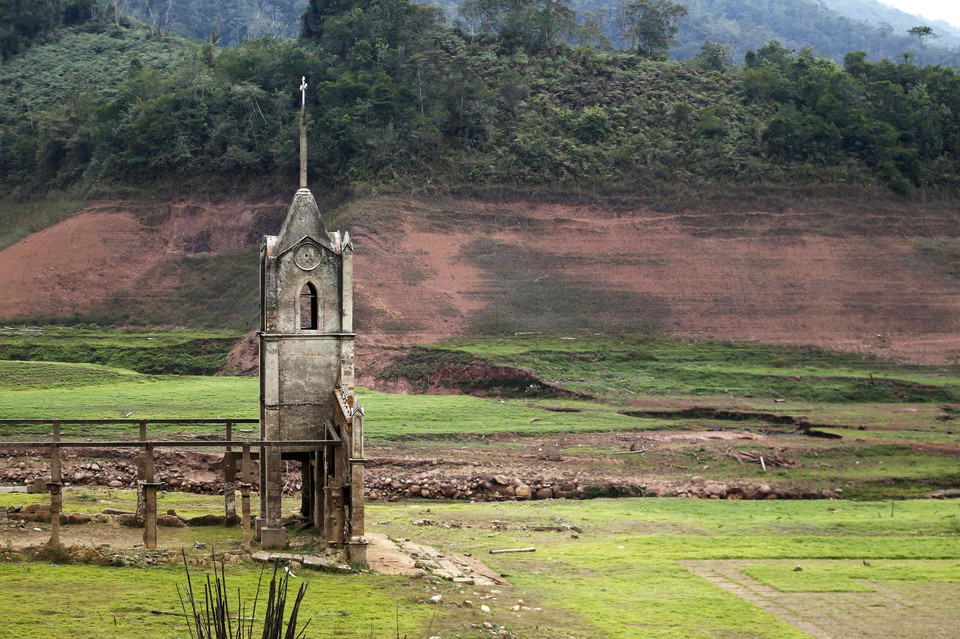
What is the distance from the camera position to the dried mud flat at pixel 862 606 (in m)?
18.8

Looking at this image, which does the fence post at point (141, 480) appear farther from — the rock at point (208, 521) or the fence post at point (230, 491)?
the fence post at point (230, 491)

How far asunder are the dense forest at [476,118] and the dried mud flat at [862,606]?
2043 inches

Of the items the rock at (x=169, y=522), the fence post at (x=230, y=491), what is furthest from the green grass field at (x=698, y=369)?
the rock at (x=169, y=522)

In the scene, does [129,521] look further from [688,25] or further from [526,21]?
[688,25]

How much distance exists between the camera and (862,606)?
2016 centimetres

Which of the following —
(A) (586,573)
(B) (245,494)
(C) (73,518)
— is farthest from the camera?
(C) (73,518)

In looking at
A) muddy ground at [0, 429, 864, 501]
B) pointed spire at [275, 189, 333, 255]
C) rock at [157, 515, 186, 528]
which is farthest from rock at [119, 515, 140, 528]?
muddy ground at [0, 429, 864, 501]

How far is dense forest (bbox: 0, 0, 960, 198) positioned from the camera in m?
74.7

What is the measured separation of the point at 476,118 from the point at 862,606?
6155cm

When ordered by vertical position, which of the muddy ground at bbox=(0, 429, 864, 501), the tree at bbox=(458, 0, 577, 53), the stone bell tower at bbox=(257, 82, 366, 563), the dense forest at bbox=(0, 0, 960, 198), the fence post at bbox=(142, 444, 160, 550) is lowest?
the muddy ground at bbox=(0, 429, 864, 501)

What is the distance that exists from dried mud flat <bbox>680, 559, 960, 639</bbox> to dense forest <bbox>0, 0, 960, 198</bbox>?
51.9 metres

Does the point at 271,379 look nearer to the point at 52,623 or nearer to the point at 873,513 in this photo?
the point at 52,623

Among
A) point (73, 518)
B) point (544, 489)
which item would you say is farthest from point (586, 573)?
point (544, 489)

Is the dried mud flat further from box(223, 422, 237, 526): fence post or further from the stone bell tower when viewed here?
box(223, 422, 237, 526): fence post
